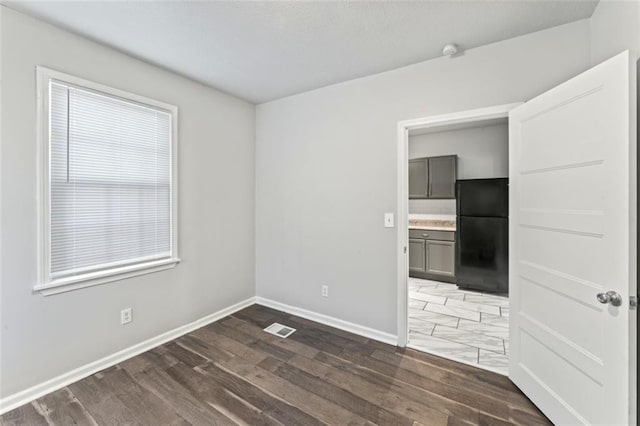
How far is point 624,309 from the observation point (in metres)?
1.26

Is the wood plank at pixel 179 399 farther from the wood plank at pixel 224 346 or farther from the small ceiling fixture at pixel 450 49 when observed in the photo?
the small ceiling fixture at pixel 450 49

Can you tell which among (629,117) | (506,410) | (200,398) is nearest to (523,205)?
(629,117)

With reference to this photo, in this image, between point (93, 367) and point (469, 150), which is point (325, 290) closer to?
point (93, 367)

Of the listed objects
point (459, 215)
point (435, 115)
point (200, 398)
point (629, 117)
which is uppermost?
point (435, 115)

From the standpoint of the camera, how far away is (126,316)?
2.39 metres

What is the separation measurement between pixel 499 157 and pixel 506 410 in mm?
3774

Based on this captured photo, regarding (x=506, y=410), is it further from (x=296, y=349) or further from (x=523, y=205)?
(x=296, y=349)

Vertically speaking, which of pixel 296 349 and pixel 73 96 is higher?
pixel 73 96

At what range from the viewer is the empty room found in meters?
1.54

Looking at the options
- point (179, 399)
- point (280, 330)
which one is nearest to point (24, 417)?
point (179, 399)

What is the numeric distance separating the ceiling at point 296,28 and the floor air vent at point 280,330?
2.64 meters

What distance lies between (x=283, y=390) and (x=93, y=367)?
5.12ft

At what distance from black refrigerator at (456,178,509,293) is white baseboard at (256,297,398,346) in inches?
86.3

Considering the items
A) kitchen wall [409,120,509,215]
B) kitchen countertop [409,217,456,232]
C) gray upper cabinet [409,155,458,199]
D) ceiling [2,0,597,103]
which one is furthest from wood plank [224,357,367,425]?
kitchen wall [409,120,509,215]
